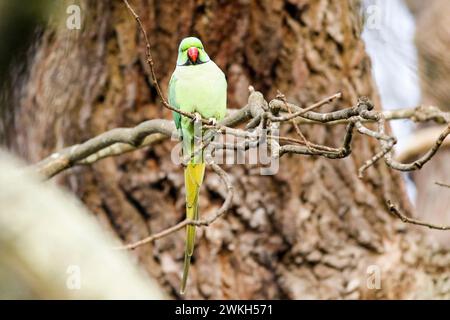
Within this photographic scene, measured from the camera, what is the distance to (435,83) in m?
5.26

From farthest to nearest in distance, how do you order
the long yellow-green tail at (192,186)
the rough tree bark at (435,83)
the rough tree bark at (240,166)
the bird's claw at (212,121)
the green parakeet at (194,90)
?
the rough tree bark at (435,83) → the rough tree bark at (240,166) → the long yellow-green tail at (192,186) → the green parakeet at (194,90) → the bird's claw at (212,121)

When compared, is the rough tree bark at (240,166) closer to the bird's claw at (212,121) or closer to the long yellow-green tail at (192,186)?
the long yellow-green tail at (192,186)

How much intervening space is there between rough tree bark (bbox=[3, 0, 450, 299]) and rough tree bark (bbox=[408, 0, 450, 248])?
1179 millimetres

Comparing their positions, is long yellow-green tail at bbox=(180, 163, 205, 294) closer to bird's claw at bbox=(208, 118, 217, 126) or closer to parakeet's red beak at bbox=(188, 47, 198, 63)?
bird's claw at bbox=(208, 118, 217, 126)

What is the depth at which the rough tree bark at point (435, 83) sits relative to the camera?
5328 mm

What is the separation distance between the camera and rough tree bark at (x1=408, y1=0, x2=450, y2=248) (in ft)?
17.5

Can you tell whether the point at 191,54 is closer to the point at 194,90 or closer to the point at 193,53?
the point at 193,53

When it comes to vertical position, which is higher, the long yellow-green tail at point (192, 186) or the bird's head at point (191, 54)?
the bird's head at point (191, 54)

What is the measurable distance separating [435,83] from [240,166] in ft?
6.21

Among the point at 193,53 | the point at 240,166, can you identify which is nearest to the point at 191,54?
the point at 193,53

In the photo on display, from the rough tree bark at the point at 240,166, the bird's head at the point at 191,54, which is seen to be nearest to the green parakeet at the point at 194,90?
the bird's head at the point at 191,54

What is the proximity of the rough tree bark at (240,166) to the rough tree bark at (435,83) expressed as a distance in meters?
1.18

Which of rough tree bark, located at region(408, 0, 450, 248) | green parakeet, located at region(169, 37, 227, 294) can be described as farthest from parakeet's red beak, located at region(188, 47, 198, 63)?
rough tree bark, located at region(408, 0, 450, 248)

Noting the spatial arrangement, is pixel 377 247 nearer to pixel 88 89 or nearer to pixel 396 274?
pixel 396 274
